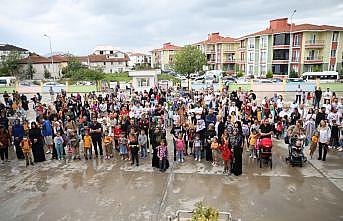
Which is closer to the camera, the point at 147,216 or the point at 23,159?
the point at 147,216

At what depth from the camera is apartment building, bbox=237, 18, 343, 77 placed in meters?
43.0

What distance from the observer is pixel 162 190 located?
759 cm

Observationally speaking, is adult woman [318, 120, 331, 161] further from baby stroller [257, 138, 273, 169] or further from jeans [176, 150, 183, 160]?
jeans [176, 150, 183, 160]

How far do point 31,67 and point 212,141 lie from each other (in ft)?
199

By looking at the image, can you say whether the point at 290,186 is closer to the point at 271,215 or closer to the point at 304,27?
the point at 271,215

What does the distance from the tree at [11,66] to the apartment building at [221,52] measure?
4160 centimetres

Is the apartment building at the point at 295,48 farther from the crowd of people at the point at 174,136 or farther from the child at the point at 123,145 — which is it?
the child at the point at 123,145

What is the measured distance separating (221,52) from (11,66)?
148ft

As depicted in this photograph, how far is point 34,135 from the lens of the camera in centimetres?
980

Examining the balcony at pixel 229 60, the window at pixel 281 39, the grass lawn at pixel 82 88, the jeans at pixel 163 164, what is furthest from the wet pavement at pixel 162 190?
the balcony at pixel 229 60

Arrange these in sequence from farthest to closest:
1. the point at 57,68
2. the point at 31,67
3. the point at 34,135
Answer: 1. the point at 57,68
2. the point at 31,67
3. the point at 34,135

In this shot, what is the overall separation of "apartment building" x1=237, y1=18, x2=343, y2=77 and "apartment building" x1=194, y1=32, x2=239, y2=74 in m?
10.2

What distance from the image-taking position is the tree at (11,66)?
2147 inches

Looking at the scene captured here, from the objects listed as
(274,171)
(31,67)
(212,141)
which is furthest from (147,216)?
(31,67)
